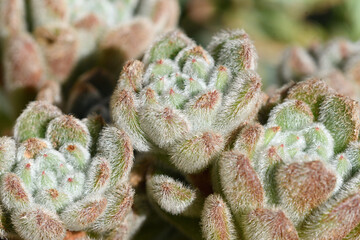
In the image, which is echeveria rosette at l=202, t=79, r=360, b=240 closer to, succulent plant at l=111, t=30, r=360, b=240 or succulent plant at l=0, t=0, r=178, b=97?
succulent plant at l=111, t=30, r=360, b=240

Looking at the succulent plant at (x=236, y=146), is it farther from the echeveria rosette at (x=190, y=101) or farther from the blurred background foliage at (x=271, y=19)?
the blurred background foliage at (x=271, y=19)

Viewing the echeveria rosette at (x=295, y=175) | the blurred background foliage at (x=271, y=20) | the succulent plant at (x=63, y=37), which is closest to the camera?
the echeveria rosette at (x=295, y=175)

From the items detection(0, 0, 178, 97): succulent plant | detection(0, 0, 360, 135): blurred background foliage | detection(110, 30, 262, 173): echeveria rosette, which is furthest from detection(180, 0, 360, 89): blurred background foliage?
detection(110, 30, 262, 173): echeveria rosette

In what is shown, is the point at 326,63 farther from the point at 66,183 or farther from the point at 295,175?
the point at 66,183

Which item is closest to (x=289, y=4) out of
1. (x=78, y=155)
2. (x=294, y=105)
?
(x=294, y=105)

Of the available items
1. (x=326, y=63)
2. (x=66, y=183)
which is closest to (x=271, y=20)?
(x=326, y=63)

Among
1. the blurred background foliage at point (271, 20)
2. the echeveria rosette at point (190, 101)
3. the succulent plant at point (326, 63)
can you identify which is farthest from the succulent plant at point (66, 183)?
the blurred background foliage at point (271, 20)
